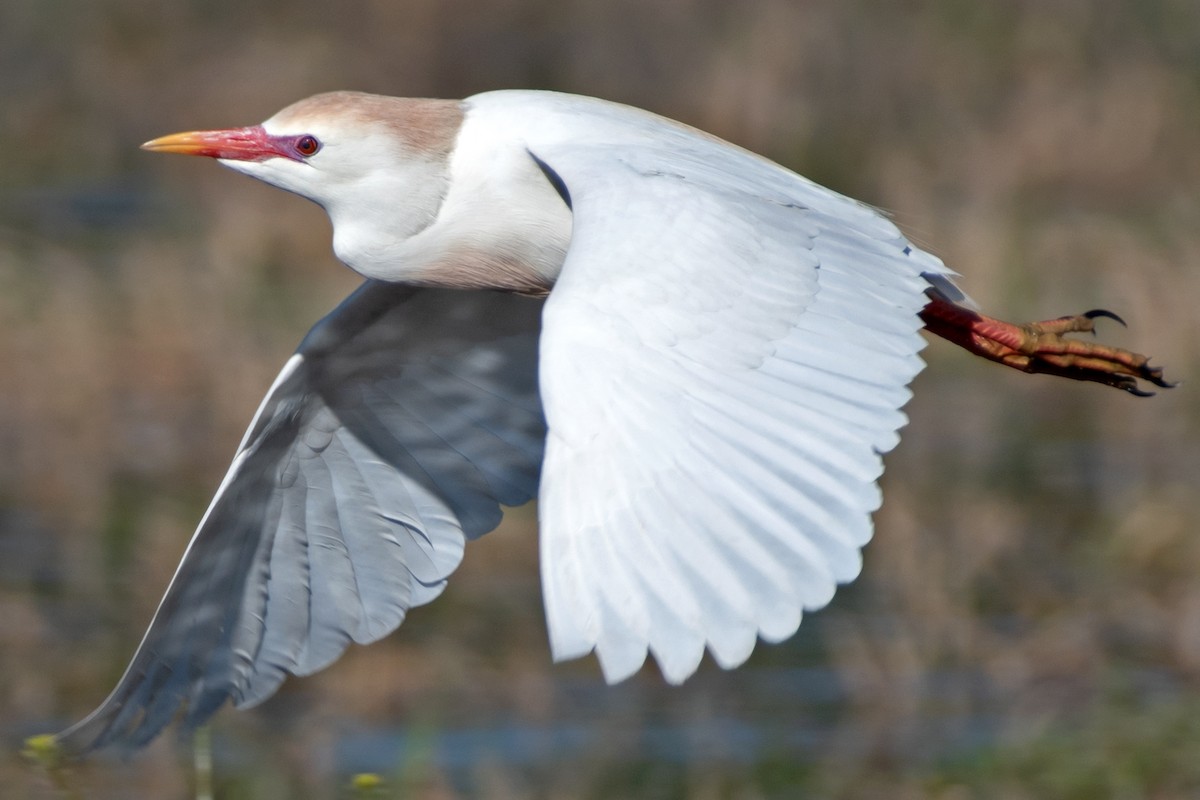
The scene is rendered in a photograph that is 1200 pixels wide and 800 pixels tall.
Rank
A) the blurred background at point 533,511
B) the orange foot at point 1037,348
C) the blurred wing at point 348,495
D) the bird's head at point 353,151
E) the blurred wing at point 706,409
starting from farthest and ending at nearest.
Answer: the blurred background at point 533,511 < the orange foot at point 1037,348 < the blurred wing at point 348,495 < the bird's head at point 353,151 < the blurred wing at point 706,409

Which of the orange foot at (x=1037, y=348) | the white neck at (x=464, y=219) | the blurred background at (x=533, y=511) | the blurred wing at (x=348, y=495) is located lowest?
the blurred background at (x=533, y=511)

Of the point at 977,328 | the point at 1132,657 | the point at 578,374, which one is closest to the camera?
the point at 578,374

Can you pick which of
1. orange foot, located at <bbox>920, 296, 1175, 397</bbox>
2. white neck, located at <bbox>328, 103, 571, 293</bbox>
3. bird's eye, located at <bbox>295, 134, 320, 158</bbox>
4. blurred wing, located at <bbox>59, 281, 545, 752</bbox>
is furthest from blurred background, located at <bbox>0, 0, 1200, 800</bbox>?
bird's eye, located at <bbox>295, 134, 320, 158</bbox>

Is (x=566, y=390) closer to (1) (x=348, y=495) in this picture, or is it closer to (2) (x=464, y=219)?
(2) (x=464, y=219)

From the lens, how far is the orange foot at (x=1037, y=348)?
177 inches

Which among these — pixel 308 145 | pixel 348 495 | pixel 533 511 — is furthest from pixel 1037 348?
pixel 533 511

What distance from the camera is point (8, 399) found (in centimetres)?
862

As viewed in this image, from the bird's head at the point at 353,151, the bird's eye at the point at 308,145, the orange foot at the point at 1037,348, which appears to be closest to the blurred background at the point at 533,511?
the orange foot at the point at 1037,348

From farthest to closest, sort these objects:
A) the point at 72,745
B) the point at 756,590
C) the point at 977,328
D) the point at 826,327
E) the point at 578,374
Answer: the point at 977,328
the point at 72,745
the point at 826,327
the point at 578,374
the point at 756,590

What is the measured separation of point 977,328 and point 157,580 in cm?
351

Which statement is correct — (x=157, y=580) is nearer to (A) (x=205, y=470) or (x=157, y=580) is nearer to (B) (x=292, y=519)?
(A) (x=205, y=470)

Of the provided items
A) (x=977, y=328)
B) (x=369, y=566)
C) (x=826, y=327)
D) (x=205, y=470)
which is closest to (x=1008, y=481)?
(x=205, y=470)

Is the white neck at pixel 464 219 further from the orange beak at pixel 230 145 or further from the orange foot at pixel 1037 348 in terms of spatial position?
the orange foot at pixel 1037 348

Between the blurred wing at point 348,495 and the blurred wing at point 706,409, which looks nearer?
the blurred wing at point 706,409
